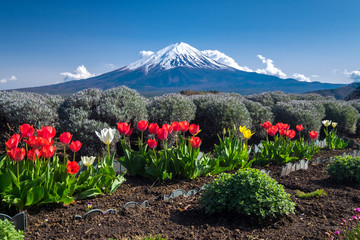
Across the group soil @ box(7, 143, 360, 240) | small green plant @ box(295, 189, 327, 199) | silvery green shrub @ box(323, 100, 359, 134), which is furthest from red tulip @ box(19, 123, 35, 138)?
silvery green shrub @ box(323, 100, 359, 134)

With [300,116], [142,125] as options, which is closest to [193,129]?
[142,125]

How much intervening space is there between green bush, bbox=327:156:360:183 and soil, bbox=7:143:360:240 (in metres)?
0.82

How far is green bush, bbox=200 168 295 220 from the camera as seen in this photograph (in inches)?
117

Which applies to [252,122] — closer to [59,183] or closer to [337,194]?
[337,194]

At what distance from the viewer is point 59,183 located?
3111 millimetres

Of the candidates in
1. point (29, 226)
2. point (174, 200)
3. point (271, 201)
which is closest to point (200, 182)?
point (174, 200)

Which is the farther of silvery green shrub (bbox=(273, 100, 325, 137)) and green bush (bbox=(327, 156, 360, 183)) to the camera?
silvery green shrub (bbox=(273, 100, 325, 137))

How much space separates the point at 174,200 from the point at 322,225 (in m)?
1.67

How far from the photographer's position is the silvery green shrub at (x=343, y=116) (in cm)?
1135

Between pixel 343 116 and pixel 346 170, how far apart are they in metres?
7.73

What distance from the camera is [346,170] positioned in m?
4.70

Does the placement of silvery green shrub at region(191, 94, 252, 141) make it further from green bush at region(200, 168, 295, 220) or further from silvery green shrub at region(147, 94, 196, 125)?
green bush at region(200, 168, 295, 220)

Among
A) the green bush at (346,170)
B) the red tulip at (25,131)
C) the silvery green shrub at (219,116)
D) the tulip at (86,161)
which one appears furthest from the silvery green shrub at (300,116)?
the red tulip at (25,131)

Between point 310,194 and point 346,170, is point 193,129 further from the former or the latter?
point 346,170
